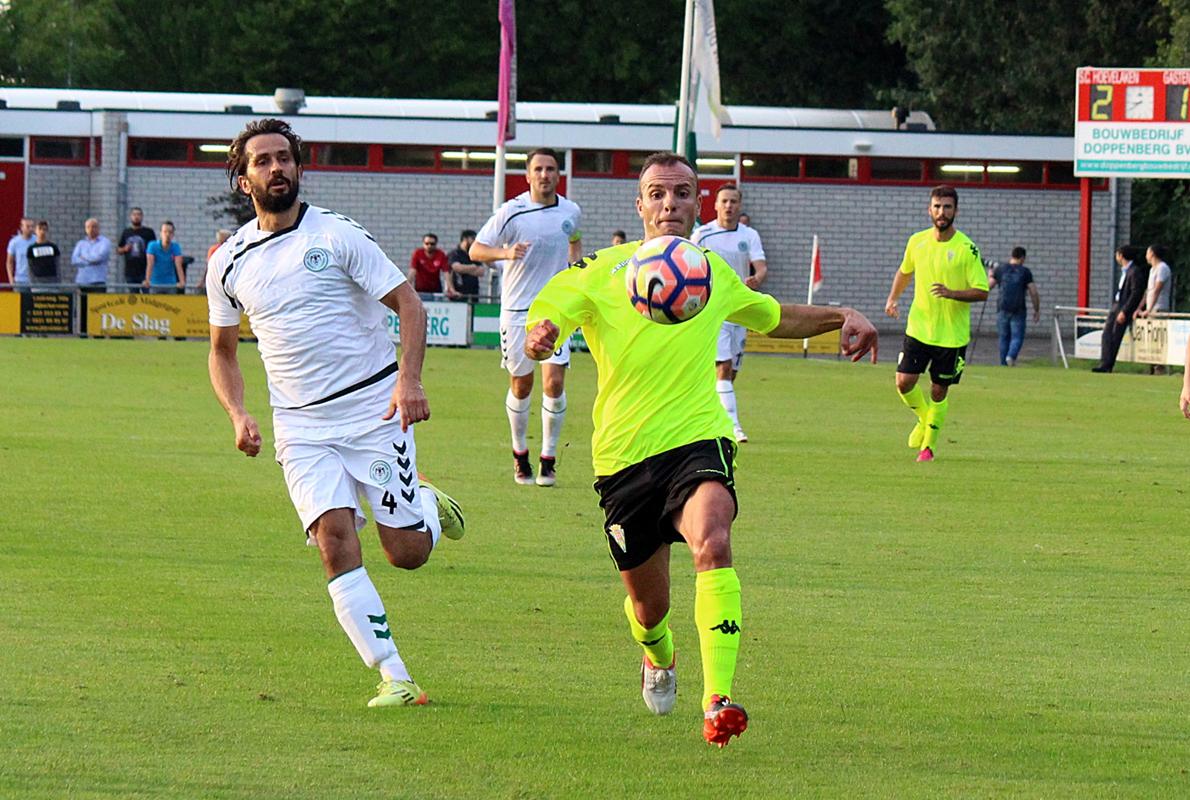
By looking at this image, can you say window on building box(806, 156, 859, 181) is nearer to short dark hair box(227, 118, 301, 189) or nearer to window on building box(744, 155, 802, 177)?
window on building box(744, 155, 802, 177)

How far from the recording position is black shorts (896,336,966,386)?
1664cm

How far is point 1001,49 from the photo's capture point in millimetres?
51875

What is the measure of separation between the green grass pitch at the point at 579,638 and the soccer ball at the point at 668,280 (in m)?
1.46

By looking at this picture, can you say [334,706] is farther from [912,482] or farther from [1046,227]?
[1046,227]

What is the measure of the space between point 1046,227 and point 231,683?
124 ft

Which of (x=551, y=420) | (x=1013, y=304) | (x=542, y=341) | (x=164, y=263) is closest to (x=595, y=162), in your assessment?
(x=164, y=263)

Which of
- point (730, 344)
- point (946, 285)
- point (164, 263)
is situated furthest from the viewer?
point (164, 263)

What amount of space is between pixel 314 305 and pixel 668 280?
141 centimetres

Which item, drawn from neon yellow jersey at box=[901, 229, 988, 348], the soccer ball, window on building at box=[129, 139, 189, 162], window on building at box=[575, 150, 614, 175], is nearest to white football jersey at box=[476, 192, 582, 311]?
neon yellow jersey at box=[901, 229, 988, 348]

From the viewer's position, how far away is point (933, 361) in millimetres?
16719

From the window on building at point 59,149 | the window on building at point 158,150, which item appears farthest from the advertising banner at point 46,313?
the window on building at point 59,149

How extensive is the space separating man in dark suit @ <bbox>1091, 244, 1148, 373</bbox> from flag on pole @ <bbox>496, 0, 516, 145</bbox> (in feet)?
32.5

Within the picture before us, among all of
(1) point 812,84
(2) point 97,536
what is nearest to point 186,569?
(2) point 97,536

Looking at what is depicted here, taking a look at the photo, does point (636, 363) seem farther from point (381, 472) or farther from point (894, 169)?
point (894, 169)
